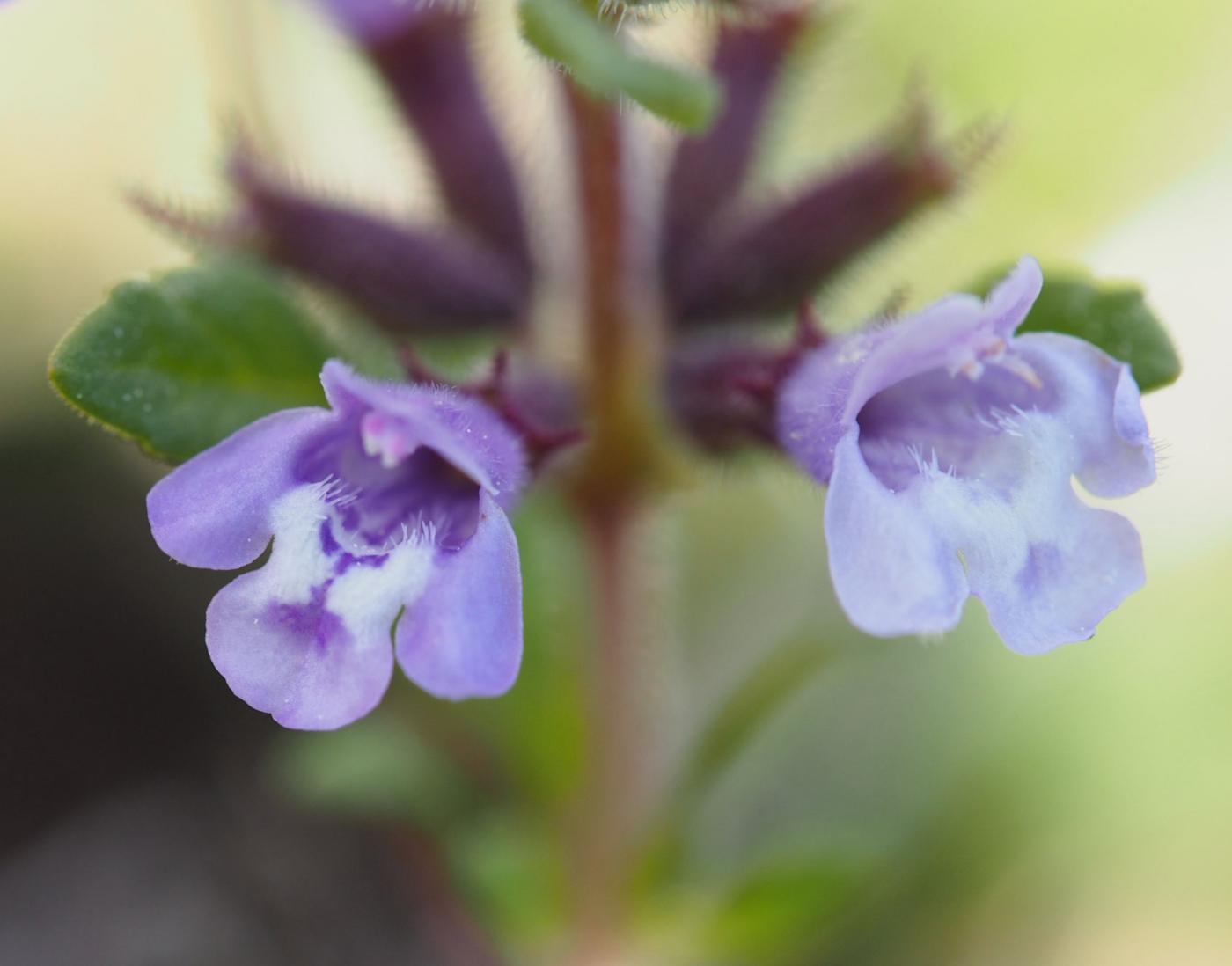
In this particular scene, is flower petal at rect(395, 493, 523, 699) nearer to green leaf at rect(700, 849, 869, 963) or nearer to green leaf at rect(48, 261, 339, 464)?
green leaf at rect(48, 261, 339, 464)

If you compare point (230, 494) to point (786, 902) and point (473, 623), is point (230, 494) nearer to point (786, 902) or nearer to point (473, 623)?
point (473, 623)

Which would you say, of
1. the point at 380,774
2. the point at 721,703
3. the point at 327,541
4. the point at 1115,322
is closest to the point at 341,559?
the point at 327,541

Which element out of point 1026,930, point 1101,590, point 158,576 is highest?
point 1026,930

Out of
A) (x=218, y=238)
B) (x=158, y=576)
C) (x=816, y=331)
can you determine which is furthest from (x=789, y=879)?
(x=158, y=576)

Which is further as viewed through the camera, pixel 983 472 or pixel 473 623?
pixel 983 472

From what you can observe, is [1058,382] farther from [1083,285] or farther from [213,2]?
[213,2]

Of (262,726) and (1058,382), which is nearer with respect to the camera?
(1058,382)
